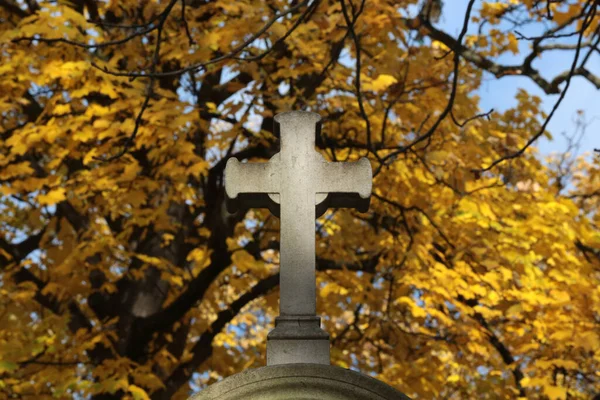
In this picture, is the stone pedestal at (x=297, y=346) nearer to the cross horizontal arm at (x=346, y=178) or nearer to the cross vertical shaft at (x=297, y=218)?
the cross vertical shaft at (x=297, y=218)

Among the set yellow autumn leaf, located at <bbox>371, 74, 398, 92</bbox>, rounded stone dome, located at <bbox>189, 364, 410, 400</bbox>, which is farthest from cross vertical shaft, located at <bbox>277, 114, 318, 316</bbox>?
yellow autumn leaf, located at <bbox>371, 74, 398, 92</bbox>

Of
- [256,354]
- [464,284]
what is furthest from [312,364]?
[256,354]

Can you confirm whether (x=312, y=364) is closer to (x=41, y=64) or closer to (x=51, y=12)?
(x=51, y=12)

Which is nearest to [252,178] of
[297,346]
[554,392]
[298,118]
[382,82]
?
[298,118]

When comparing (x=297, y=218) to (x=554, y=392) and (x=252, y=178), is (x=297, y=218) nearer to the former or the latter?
(x=252, y=178)

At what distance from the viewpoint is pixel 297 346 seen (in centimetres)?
342

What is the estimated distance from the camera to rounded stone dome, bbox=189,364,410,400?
10.4ft

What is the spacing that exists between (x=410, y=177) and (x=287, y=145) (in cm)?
522

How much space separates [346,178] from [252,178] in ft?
1.65

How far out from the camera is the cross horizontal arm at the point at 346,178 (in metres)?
3.79

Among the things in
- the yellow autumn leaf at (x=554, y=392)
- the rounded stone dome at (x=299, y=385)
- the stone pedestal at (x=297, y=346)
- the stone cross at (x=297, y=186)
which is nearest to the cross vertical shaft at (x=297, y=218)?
the stone cross at (x=297, y=186)

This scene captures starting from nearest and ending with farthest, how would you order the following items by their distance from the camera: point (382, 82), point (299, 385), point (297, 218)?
point (299, 385) → point (297, 218) → point (382, 82)

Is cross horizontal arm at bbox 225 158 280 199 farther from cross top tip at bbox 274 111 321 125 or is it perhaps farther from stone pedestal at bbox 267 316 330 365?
stone pedestal at bbox 267 316 330 365

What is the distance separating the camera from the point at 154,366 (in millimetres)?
9016
